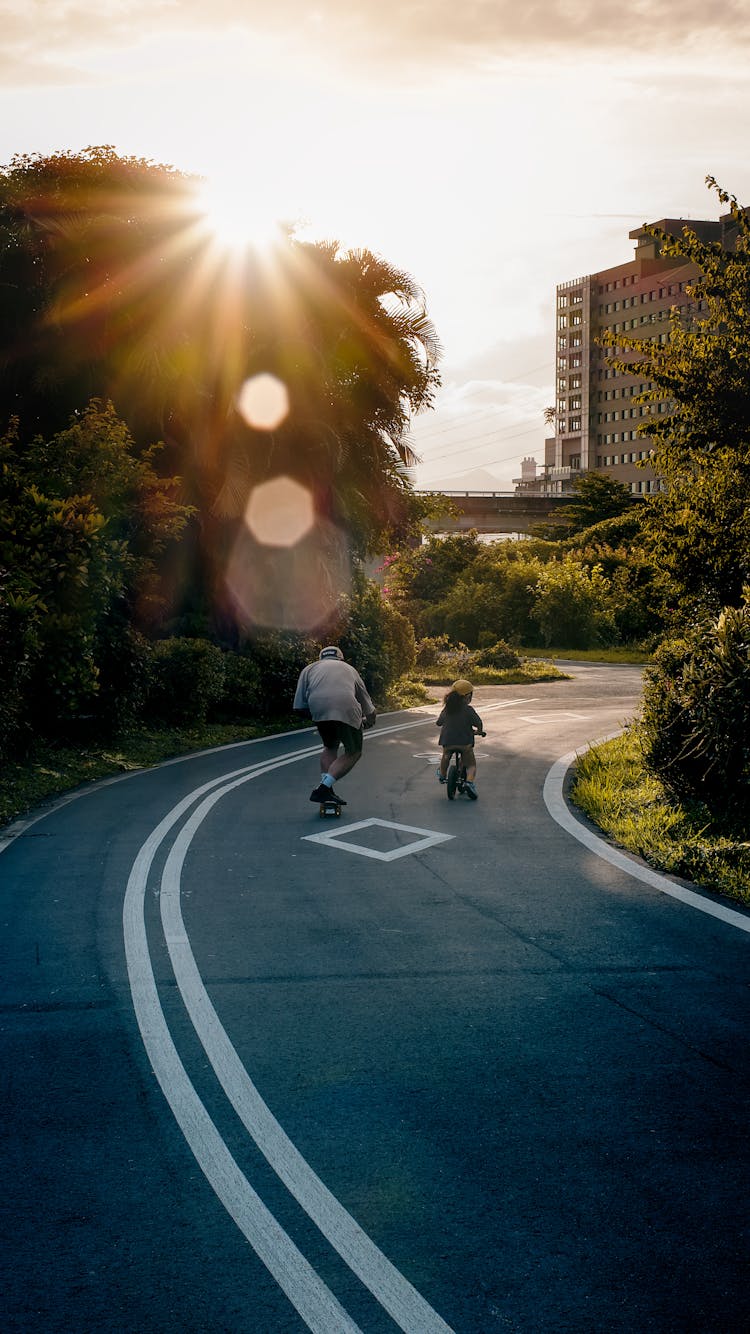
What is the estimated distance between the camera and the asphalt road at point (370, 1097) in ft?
11.5

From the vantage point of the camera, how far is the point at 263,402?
962 inches

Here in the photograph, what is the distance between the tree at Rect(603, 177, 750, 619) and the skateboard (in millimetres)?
5048

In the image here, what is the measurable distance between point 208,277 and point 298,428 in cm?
350

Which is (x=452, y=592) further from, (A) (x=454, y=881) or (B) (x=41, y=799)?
(A) (x=454, y=881)

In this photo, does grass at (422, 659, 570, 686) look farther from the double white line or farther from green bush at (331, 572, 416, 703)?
the double white line

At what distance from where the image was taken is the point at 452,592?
5862 centimetres

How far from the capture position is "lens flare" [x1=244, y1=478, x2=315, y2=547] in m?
24.0

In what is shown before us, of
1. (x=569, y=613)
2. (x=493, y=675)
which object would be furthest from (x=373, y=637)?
(x=569, y=613)

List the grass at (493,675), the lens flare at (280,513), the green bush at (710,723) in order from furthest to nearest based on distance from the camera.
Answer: the grass at (493,675) < the lens flare at (280,513) < the green bush at (710,723)

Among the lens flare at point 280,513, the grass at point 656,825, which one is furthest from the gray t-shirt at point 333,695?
the lens flare at point 280,513

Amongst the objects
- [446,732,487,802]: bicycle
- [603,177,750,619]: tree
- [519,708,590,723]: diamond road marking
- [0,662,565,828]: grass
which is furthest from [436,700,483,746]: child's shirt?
[519,708,590,723]: diamond road marking

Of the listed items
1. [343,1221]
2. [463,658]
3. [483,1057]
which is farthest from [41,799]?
[463,658]

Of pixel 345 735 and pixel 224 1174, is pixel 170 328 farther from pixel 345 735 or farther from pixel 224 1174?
pixel 224 1174

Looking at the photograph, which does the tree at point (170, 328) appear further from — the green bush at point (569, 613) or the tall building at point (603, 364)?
the tall building at point (603, 364)
